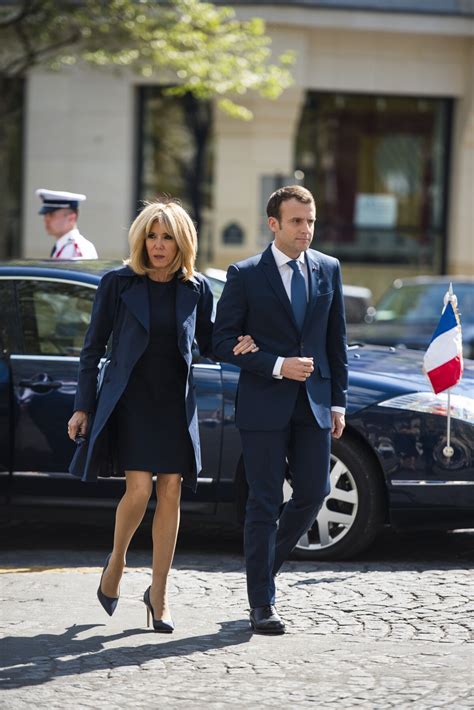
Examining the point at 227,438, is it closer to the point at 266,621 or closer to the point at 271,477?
the point at 271,477

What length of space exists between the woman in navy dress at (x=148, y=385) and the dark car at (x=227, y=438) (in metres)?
1.38

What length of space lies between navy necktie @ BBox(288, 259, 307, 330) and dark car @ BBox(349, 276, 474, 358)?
8.55 m

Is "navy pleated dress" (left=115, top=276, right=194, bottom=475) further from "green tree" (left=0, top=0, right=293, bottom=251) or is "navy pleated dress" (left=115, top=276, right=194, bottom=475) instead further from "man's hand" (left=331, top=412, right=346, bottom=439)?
"green tree" (left=0, top=0, right=293, bottom=251)

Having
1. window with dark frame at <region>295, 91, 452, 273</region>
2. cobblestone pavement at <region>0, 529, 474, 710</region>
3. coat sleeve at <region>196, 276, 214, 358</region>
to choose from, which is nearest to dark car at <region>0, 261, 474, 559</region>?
cobblestone pavement at <region>0, 529, 474, 710</region>

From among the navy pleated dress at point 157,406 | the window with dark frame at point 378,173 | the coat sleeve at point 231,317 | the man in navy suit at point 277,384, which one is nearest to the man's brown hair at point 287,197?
the man in navy suit at point 277,384

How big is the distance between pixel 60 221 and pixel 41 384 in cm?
225

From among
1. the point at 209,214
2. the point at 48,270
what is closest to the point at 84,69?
the point at 209,214

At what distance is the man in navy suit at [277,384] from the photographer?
A: 5.68 metres

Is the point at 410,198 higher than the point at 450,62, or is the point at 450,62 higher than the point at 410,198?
the point at 450,62

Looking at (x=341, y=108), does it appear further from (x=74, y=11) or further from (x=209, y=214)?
(x=74, y=11)

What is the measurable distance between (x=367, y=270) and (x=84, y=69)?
6.14 m

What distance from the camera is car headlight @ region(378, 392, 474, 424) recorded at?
7074 mm

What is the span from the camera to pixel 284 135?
23594 mm

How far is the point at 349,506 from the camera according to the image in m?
7.13
